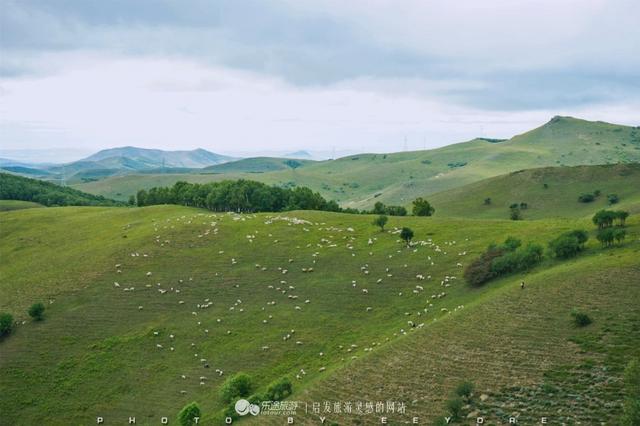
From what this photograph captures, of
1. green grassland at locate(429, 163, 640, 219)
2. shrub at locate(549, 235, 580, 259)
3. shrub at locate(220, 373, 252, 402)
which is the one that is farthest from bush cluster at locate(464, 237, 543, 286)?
green grassland at locate(429, 163, 640, 219)

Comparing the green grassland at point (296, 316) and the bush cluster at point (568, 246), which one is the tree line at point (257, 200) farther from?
the bush cluster at point (568, 246)

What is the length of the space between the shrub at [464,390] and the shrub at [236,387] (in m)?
22.4

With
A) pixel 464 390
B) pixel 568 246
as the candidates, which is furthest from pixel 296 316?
pixel 568 246

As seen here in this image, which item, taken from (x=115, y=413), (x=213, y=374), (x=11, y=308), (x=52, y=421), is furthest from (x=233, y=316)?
(x=11, y=308)

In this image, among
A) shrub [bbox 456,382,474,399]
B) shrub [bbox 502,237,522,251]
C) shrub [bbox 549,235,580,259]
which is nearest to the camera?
shrub [bbox 456,382,474,399]

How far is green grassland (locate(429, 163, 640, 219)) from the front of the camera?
504 ft

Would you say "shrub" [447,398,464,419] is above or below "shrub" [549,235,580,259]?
below

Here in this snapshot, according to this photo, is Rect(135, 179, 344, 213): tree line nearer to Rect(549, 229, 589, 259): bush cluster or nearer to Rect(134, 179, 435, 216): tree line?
Rect(134, 179, 435, 216): tree line

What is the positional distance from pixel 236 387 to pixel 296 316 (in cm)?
1643

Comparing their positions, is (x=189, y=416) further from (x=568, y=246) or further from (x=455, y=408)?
(x=568, y=246)

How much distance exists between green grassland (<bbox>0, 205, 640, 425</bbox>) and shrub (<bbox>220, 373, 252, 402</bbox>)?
143 centimetres

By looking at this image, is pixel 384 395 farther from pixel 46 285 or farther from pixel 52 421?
pixel 46 285

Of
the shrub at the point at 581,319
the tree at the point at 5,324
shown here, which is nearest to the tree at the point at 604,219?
the shrub at the point at 581,319

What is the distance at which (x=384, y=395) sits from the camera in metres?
39.6
